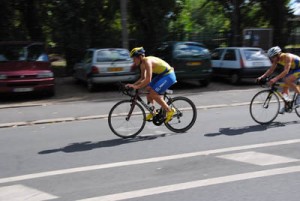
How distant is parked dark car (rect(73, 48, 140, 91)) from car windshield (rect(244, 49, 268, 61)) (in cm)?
431

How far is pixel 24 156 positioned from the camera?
23.9 ft

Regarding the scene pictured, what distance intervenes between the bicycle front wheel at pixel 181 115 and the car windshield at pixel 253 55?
29.7 ft

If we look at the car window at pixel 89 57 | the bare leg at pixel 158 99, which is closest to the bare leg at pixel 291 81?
the bare leg at pixel 158 99

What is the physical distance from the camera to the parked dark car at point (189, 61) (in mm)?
16148

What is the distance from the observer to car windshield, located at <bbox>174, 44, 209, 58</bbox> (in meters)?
16.2

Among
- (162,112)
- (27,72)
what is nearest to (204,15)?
(27,72)

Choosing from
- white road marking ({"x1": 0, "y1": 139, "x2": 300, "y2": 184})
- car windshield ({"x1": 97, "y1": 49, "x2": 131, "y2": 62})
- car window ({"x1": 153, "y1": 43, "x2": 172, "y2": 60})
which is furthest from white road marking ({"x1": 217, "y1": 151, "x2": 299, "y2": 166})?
car window ({"x1": 153, "y1": 43, "x2": 172, "y2": 60})

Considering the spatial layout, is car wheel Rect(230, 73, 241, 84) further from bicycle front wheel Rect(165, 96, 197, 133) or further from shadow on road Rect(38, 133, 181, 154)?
shadow on road Rect(38, 133, 181, 154)

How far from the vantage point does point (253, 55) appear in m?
17.6

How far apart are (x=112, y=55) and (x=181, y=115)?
7.54 metres

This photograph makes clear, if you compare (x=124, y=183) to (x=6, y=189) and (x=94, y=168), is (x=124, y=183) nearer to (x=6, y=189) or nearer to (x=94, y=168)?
(x=94, y=168)

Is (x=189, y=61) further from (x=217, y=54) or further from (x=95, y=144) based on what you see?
(x=95, y=144)

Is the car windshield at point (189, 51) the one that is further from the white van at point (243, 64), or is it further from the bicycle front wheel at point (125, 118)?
the bicycle front wheel at point (125, 118)

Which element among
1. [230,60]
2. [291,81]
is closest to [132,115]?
[291,81]
